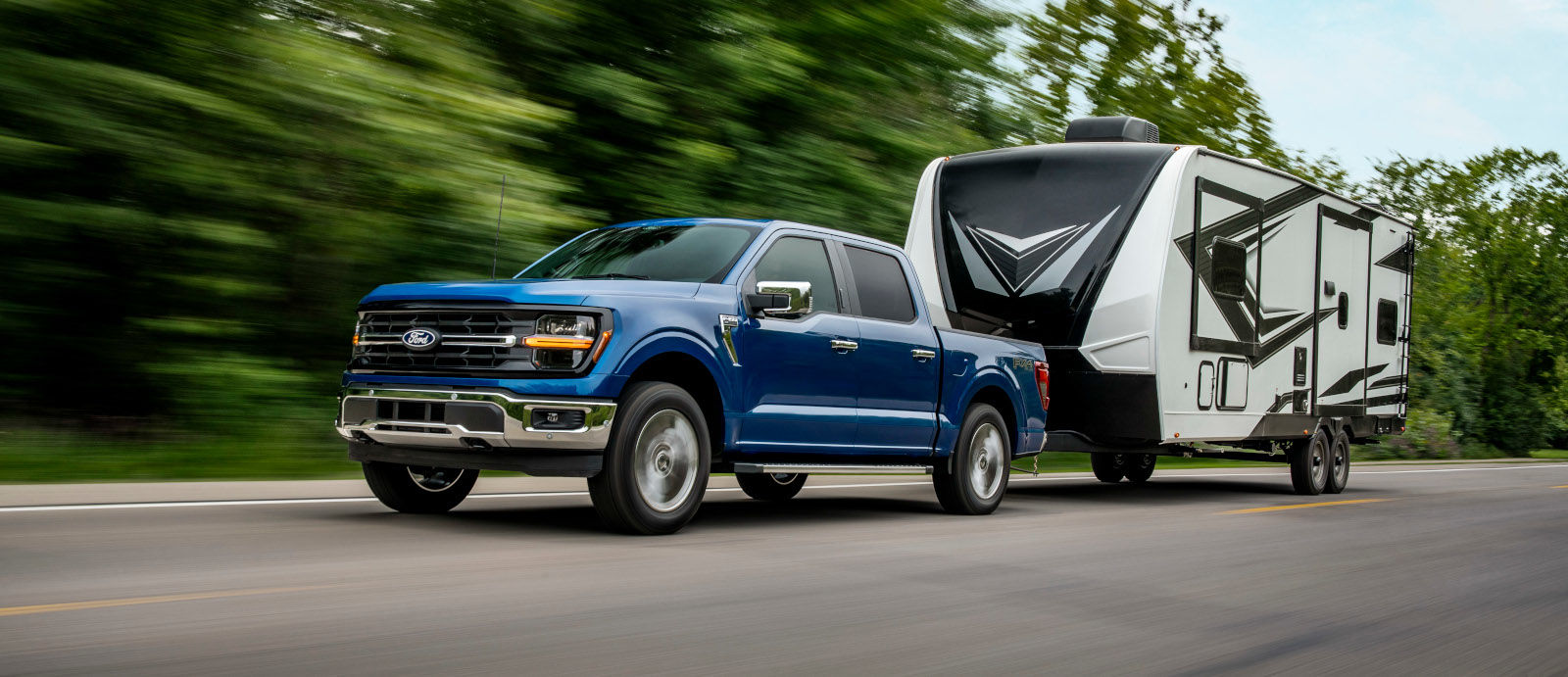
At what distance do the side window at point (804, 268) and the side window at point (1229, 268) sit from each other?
478 cm

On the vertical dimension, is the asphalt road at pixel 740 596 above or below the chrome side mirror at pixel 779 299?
below

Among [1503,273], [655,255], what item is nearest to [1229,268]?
[655,255]

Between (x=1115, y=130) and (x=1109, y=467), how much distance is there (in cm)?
437

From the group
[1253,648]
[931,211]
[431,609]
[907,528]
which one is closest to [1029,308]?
[931,211]

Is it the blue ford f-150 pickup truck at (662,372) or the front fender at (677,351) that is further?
the front fender at (677,351)

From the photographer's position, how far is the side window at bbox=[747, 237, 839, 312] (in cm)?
886

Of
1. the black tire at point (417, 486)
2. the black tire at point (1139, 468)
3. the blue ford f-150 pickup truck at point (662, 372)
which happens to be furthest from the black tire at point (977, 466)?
the black tire at point (1139, 468)

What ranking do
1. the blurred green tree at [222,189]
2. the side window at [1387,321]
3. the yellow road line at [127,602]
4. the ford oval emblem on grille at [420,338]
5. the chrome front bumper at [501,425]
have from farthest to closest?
the side window at [1387,321] → the blurred green tree at [222,189] → the ford oval emblem on grille at [420,338] → the chrome front bumper at [501,425] → the yellow road line at [127,602]

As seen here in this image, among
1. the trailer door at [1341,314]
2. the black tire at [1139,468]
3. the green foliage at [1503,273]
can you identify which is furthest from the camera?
the green foliage at [1503,273]

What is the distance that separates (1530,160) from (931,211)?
181 ft

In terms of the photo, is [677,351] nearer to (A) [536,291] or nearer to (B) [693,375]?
(B) [693,375]

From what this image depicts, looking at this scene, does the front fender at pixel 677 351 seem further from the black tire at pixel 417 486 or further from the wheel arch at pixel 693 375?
the black tire at pixel 417 486

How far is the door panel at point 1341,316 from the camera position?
1484cm

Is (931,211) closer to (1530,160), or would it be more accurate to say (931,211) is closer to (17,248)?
(17,248)
